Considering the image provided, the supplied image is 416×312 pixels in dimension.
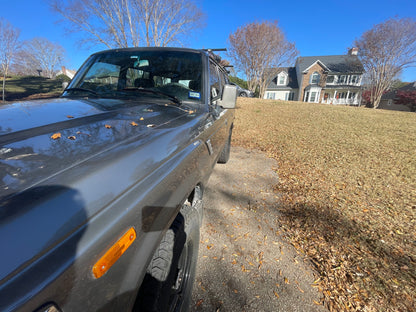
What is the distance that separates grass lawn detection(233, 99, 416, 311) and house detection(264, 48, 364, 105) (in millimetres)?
24968

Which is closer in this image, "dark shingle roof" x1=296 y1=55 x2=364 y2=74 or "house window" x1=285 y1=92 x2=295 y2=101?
"dark shingle roof" x1=296 y1=55 x2=364 y2=74

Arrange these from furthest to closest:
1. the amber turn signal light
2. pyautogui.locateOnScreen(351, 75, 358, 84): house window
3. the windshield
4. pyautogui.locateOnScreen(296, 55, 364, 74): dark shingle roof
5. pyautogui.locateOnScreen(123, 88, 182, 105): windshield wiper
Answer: pyautogui.locateOnScreen(351, 75, 358, 84): house window, pyautogui.locateOnScreen(296, 55, 364, 74): dark shingle roof, the windshield, pyautogui.locateOnScreen(123, 88, 182, 105): windshield wiper, the amber turn signal light

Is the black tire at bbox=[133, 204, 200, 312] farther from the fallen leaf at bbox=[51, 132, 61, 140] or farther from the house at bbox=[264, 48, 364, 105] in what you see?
the house at bbox=[264, 48, 364, 105]

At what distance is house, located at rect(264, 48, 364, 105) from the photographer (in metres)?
28.7

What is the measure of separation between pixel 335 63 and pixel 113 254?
126ft

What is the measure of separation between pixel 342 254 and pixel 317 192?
61.4 inches

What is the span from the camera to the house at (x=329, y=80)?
28.7m

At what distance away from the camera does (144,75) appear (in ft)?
8.03

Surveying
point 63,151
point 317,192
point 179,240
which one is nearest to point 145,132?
point 63,151

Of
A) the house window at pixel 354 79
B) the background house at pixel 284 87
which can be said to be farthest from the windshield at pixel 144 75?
the house window at pixel 354 79

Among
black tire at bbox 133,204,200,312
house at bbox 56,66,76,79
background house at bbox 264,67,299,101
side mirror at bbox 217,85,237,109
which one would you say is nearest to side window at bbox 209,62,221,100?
side mirror at bbox 217,85,237,109

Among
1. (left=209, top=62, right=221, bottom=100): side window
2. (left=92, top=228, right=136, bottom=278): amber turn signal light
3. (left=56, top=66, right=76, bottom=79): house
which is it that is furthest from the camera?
(left=56, top=66, right=76, bottom=79): house

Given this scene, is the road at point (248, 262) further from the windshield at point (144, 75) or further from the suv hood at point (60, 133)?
the windshield at point (144, 75)

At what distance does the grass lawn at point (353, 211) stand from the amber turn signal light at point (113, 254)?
77.3 inches
